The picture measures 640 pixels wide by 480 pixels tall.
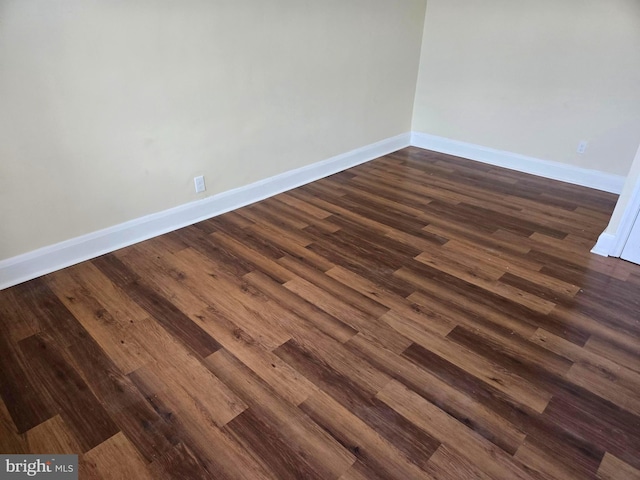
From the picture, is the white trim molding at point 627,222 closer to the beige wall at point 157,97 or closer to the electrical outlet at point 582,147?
the electrical outlet at point 582,147

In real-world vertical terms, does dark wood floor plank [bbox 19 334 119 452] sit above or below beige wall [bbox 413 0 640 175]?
below

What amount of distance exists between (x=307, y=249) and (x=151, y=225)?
1.03 meters

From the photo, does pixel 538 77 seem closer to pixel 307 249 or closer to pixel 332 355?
pixel 307 249

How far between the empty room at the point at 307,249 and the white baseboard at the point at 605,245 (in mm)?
13

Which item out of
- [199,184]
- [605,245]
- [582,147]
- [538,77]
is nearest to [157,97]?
[199,184]

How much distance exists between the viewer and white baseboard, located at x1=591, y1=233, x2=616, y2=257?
2617 millimetres

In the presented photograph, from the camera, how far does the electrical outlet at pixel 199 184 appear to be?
2.87 metres

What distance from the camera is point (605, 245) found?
265 cm

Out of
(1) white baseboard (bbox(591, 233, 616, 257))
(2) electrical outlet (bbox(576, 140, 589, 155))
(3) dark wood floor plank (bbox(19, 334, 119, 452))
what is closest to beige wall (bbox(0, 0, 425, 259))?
(3) dark wood floor plank (bbox(19, 334, 119, 452))

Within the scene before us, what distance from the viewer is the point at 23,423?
1.52m

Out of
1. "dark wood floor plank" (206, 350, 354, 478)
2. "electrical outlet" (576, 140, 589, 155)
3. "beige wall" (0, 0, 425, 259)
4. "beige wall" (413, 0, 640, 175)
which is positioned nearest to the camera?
"dark wood floor plank" (206, 350, 354, 478)

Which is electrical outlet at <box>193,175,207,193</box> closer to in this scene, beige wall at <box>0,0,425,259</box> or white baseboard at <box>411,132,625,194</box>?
beige wall at <box>0,0,425,259</box>

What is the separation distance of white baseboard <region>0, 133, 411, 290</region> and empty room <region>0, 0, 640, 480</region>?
15mm

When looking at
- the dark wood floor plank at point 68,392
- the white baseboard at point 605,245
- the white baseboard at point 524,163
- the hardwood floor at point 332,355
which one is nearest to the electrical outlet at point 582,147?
the white baseboard at point 524,163
